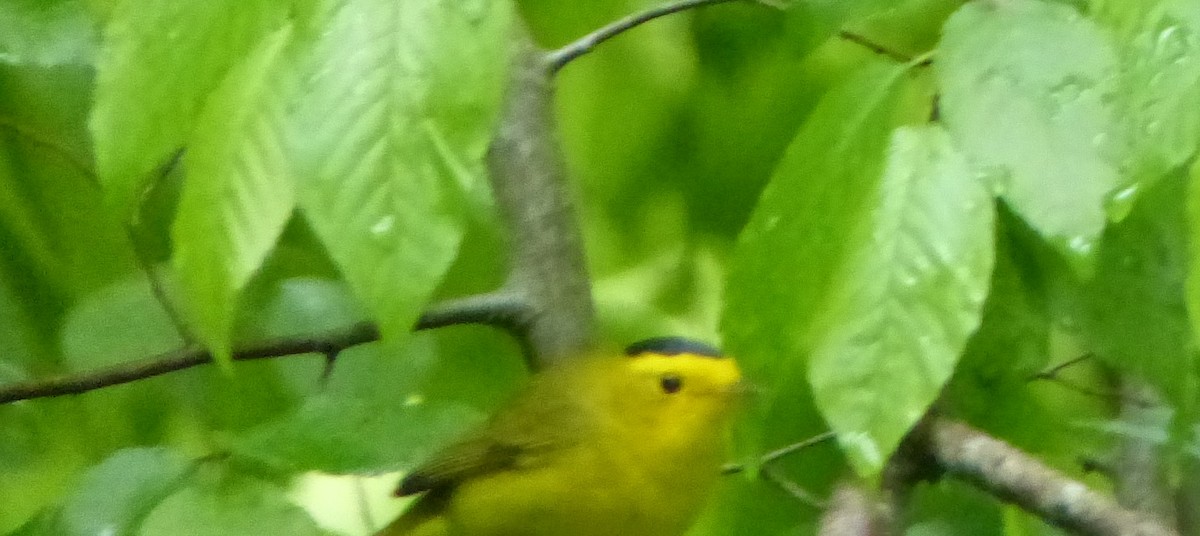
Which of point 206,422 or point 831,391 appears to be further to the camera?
point 206,422

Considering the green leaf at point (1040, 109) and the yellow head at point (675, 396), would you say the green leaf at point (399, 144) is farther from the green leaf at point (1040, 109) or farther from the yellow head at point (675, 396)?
the yellow head at point (675, 396)

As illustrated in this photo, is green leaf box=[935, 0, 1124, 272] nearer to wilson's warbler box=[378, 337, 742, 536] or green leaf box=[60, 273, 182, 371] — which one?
wilson's warbler box=[378, 337, 742, 536]

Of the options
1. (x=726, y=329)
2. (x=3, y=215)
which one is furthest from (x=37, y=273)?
(x=726, y=329)

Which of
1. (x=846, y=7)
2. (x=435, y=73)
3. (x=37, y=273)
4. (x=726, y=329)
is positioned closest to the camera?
(x=435, y=73)

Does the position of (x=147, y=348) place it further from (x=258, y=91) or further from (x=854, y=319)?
(x=854, y=319)

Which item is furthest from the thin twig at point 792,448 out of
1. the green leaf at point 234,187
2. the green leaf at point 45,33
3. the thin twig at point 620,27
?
the green leaf at point 45,33

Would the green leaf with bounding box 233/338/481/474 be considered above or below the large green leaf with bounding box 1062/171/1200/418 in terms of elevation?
below

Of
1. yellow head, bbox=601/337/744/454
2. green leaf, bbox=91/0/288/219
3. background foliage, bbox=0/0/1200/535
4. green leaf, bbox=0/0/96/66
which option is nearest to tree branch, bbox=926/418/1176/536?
background foliage, bbox=0/0/1200/535
